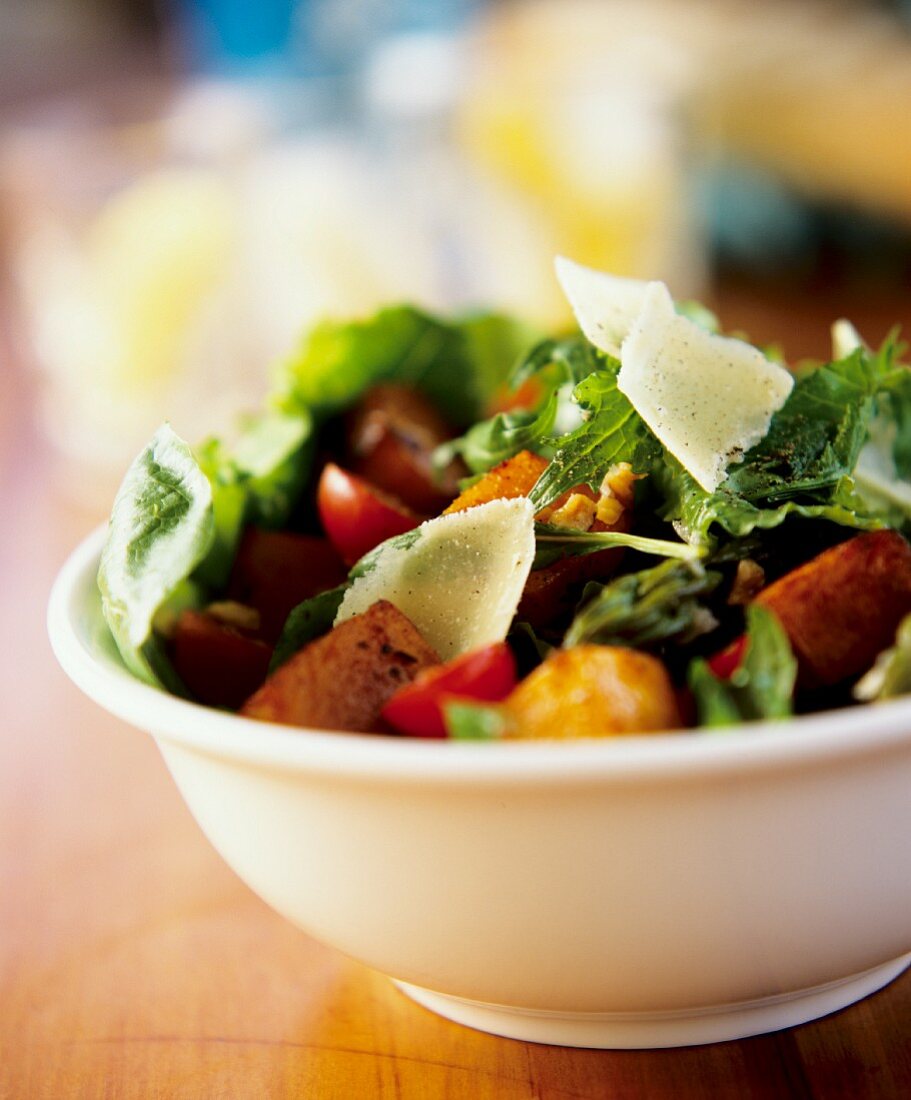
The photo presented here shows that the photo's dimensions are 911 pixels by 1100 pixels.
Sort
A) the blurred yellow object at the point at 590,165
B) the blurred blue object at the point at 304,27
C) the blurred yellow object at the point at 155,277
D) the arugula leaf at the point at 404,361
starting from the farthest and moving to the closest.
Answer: the blurred blue object at the point at 304,27
the blurred yellow object at the point at 590,165
the blurred yellow object at the point at 155,277
the arugula leaf at the point at 404,361

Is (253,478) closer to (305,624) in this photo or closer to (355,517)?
(355,517)

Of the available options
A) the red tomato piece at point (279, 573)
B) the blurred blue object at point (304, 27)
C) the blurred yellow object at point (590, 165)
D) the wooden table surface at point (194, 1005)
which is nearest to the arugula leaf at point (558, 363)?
the red tomato piece at point (279, 573)

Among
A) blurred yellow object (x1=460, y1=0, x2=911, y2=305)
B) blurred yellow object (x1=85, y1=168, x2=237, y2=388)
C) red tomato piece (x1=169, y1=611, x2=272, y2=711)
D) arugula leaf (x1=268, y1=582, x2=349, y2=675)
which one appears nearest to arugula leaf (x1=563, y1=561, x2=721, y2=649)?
arugula leaf (x1=268, y1=582, x2=349, y2=675)

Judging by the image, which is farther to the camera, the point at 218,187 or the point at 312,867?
the point at 218,187

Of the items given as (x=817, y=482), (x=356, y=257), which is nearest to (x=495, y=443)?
(x=817, y=482)

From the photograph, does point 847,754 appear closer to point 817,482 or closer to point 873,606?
point 873,606

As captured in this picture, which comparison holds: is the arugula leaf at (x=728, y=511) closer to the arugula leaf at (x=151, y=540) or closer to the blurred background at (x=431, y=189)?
the arugula leaf at (x=151, y=540)
